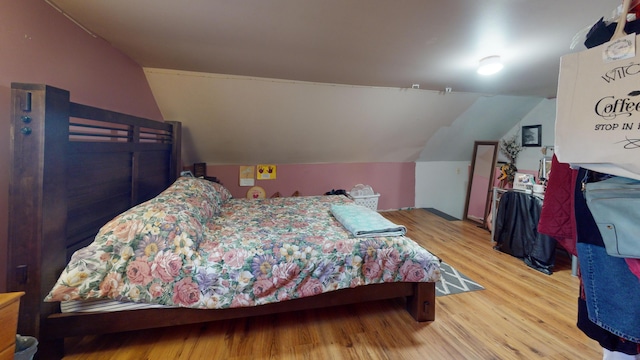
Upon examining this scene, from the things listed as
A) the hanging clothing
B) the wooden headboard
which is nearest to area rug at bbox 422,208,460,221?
the hanging clothing

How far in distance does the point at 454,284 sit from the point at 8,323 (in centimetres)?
275

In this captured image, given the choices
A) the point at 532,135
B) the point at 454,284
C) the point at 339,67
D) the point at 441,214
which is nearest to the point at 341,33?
the point at 339,67

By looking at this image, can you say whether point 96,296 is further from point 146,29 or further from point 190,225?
point 146,29

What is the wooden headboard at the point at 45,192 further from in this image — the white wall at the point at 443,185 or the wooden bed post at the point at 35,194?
the white wall at the point at 443,185

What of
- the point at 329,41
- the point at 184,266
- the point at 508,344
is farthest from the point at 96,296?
the point at 508,344

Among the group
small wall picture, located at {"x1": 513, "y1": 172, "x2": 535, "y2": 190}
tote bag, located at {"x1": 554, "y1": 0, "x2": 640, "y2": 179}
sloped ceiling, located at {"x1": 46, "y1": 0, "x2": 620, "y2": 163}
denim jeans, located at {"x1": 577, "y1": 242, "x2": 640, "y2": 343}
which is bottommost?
denim jeans, located at {"x1": 577, "y1": 242, "x2": 640, "y2": 343}

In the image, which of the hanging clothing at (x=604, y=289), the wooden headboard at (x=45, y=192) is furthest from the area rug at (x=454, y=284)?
the wooden headboard at (x=45, y=192)

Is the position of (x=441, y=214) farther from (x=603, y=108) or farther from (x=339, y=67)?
(x=603, y=108)

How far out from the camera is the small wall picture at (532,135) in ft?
11.9

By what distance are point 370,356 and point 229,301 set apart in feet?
2.92

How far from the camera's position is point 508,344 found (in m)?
1.63

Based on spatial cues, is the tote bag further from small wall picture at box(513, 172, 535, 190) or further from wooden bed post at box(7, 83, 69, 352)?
small wall picture at box(513, 172, 535, 190)

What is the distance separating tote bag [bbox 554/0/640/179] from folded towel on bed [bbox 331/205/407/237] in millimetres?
1223

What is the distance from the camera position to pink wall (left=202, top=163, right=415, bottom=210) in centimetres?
397
